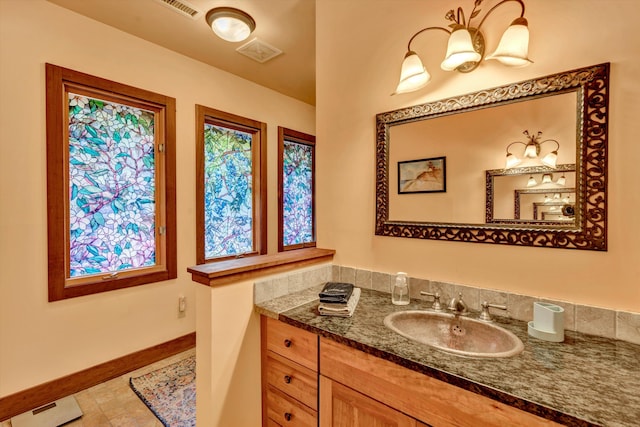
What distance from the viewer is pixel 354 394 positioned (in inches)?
45.1

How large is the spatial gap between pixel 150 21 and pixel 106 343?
2.43 metres

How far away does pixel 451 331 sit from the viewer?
1.34 m

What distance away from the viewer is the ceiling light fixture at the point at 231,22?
6.62ft

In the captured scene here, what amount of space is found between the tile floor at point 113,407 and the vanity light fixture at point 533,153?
2393 millimetres

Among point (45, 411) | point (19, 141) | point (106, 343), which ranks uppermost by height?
point (19, 141)

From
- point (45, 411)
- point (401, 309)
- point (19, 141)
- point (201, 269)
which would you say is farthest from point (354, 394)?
point (19, 141)

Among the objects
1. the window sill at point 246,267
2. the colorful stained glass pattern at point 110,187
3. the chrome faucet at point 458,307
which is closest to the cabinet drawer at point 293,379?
the window sill at point 246,267

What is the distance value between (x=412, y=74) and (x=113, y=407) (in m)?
2.69

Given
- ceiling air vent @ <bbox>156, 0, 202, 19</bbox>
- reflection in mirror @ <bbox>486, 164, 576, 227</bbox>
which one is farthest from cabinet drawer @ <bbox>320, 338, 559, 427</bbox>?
ceiling air vent @ <bbox>156, 0, 202, 19</bbox>

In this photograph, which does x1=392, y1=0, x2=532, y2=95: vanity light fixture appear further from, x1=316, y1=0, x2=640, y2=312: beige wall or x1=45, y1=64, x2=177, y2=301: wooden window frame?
x1=45, y1=64, x2=177, y2=301: wooden window frame

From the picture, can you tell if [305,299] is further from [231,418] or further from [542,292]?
[542,292]

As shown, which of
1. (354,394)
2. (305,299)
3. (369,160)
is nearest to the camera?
(354,394)

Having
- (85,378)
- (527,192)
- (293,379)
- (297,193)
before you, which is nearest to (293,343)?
(293,379)

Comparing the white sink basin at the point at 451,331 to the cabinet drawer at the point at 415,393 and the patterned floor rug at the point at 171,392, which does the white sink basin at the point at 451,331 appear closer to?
the cabinet drawer at the point at 415,393
